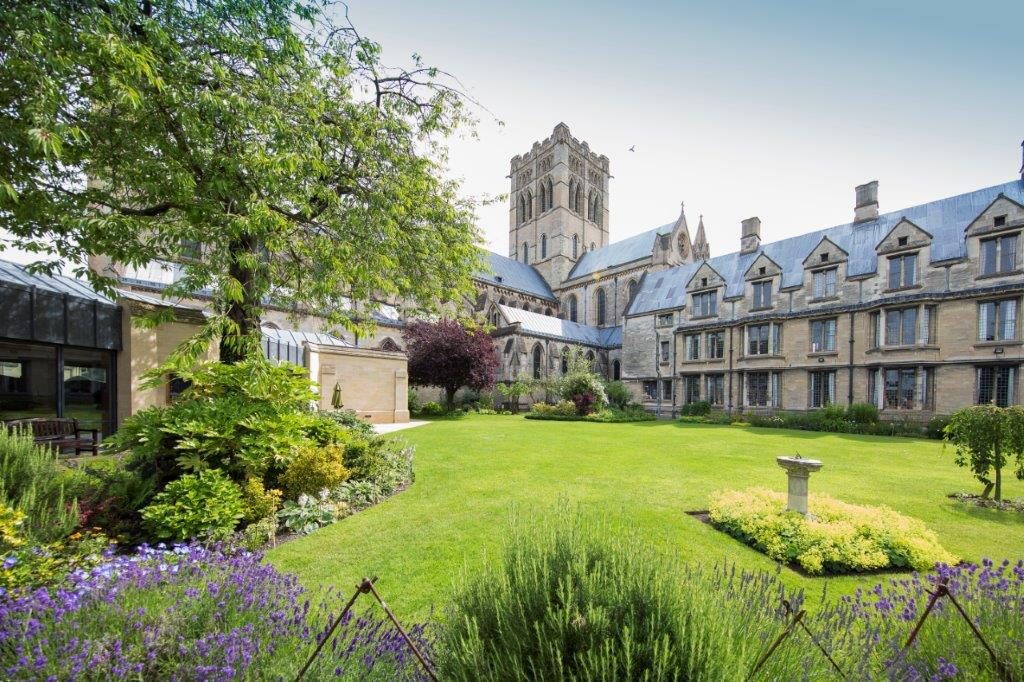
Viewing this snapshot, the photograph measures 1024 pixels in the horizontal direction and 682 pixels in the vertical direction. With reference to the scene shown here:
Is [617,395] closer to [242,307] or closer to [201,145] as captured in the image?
[242,307]

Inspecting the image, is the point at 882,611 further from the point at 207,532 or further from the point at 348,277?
the point at 348,277

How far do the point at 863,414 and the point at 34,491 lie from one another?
1148 inches

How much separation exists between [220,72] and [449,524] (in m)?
7.71

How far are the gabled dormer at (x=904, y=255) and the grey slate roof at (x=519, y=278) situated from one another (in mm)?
32056

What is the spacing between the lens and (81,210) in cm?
642

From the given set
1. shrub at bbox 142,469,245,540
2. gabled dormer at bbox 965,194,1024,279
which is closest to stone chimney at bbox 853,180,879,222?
gabled dormer at bbox 965,194,1024,279

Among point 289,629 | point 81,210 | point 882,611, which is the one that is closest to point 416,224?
point 81,210

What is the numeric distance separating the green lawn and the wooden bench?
7776 mm

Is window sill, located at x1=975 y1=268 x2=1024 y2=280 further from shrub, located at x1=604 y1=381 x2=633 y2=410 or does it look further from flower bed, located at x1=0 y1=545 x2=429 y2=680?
flower bed, located at x1=0 y1=545 x2=429 y2=680

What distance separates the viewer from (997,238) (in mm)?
20812

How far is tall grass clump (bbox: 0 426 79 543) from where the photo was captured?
449 centimetres

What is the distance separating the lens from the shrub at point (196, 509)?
558 centimetres

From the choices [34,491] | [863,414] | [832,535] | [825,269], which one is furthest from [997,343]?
[34,491]

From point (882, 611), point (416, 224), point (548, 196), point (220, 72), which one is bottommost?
point (882, 611)
